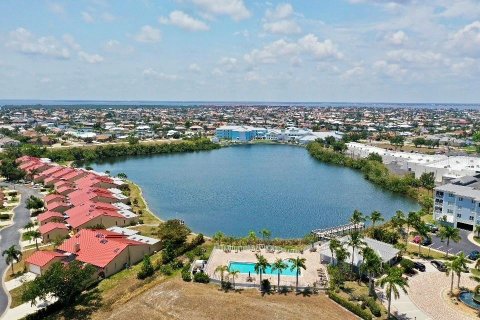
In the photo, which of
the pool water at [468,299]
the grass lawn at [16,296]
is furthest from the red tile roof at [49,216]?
the pool water at [468,299]

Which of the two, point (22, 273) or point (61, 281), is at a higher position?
point (61, 281)

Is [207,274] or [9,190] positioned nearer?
[207,274]

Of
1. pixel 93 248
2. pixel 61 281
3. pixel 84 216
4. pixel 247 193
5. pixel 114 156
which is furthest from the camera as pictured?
pixel 114 156

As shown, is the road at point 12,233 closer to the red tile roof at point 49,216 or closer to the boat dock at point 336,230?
the red tile roof at point 49,216

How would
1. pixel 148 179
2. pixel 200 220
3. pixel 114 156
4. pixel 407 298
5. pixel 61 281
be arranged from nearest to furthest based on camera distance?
pixel 61 281, pixel 407 298, pixel 200 220, pixel 148 179, pixel 114 156

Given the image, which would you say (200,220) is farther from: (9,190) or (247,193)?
(9,190)

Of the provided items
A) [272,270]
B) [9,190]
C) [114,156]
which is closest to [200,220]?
[272,270]
